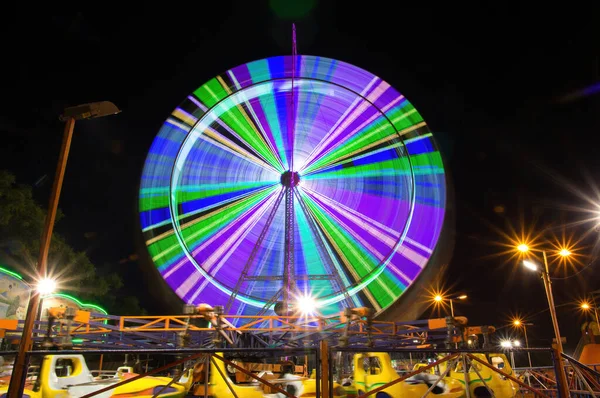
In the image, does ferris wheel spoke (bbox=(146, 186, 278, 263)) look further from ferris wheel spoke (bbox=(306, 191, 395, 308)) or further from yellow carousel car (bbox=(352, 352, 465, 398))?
yellow carousel car (bbox=(352, 352, 465, 398))

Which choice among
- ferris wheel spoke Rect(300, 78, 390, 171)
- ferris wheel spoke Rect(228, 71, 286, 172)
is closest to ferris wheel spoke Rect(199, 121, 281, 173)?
ferris wheel spoke Rect(228, 71, 286, 172)

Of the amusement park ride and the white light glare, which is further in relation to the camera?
the amusement park ride

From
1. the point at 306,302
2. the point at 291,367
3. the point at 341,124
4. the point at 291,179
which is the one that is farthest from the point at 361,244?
the point at 291,367

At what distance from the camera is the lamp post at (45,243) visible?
4.58 metres

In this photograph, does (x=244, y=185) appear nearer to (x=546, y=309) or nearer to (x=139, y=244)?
(x=139, y=244)

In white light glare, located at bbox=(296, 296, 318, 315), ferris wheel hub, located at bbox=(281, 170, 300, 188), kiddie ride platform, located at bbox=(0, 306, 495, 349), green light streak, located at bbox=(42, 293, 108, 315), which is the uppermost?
ferris wheel hub, located at bbox=(281, 170, 300, 188)

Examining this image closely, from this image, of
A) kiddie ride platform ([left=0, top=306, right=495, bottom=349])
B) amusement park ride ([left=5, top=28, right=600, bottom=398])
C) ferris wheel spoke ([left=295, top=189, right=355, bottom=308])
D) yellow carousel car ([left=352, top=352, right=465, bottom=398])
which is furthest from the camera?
ferris wheel spoke ([left=295, top=189, right=355, bottom=308])

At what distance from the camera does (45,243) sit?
225 inches

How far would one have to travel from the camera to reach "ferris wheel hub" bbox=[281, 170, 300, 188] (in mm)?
21062

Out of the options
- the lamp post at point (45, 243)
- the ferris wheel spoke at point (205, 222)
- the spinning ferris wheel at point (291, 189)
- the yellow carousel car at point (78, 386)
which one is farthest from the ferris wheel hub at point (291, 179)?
the lamp post at point (45, 243)

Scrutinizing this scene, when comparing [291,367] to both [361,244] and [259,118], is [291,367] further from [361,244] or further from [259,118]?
[259,118]

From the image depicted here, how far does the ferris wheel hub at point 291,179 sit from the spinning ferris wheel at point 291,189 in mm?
49

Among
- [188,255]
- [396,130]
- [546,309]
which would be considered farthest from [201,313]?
[546,309]

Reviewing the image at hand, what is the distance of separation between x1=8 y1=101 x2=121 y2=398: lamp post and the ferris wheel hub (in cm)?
1451
